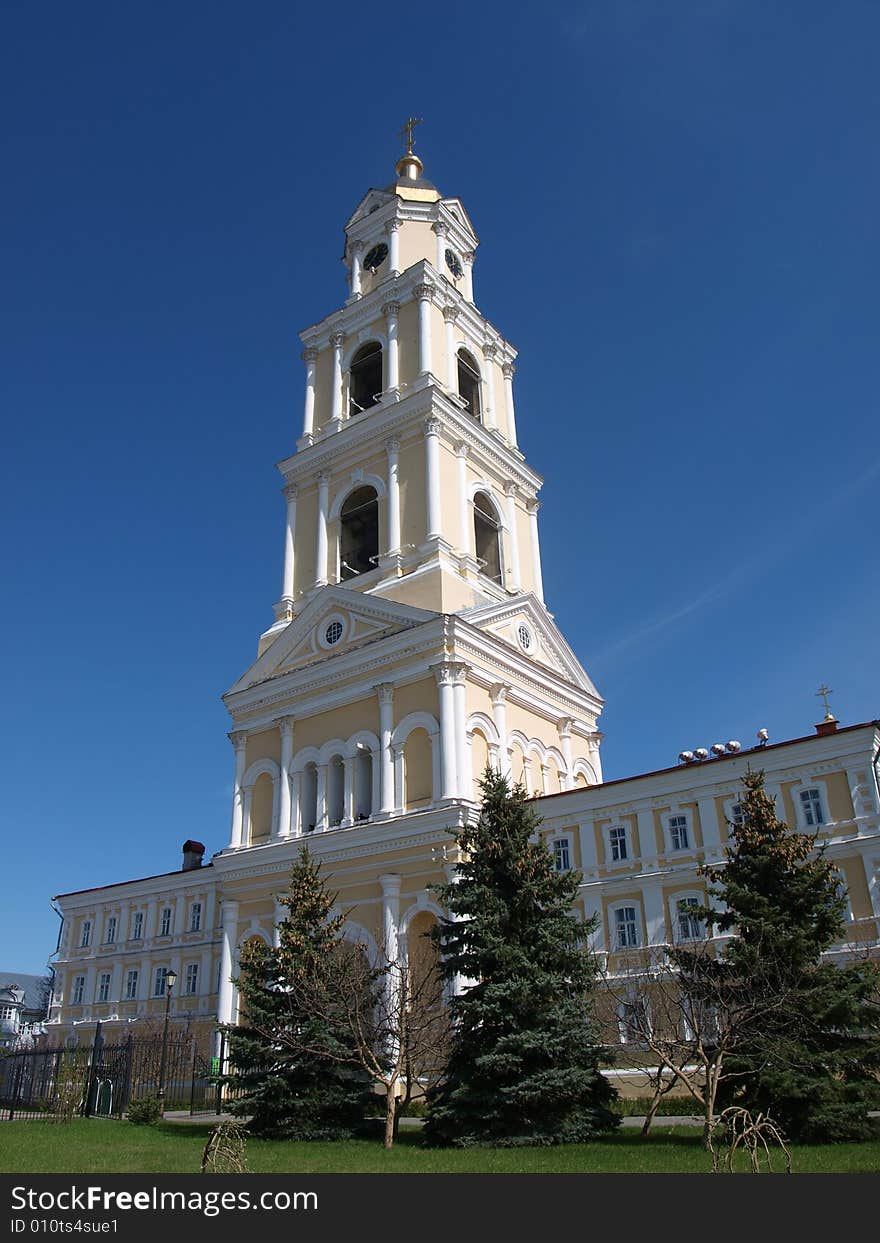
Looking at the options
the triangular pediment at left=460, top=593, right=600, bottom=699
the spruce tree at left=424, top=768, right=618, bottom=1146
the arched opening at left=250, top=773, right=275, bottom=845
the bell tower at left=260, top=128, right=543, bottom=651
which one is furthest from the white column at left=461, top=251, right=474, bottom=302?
the spruce tree at left=424, top=768, right=618, bottom=1146

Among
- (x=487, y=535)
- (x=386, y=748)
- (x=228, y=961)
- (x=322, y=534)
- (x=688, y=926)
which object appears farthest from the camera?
(x=487, y=535)

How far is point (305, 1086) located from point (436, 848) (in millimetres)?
10619

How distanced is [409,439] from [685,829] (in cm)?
1950

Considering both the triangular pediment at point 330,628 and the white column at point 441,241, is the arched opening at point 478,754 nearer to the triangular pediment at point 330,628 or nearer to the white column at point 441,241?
the triangular pediment at point 330,628

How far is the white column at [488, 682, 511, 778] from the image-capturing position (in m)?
33.4

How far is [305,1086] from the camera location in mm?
19672

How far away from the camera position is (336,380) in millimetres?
43906

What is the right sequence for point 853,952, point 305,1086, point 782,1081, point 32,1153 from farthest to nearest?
1. point 853,952
2. point 305,1086
3. point 32,1153
4. point 782,1081

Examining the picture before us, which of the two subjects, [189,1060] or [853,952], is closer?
[853,952]

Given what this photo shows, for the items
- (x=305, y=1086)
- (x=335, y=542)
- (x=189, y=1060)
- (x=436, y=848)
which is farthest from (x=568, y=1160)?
(x=335, y=542)

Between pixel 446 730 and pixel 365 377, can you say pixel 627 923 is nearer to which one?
pixel 446 730

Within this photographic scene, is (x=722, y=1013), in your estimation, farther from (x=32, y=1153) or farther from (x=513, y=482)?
(x=513, y=482)

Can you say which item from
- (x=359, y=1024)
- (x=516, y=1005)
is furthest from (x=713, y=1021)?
(x=359, y=1024)

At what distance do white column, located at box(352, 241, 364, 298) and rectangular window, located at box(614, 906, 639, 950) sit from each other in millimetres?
31699
